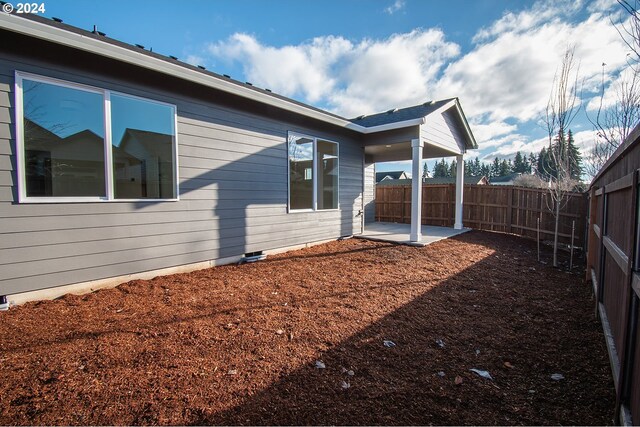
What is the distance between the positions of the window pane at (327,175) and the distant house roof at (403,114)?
62.6 inches

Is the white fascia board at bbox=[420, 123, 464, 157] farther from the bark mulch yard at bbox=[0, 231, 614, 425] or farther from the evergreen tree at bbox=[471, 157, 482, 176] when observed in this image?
the evergreen tree at bbox=[471, 157, 482, 176]

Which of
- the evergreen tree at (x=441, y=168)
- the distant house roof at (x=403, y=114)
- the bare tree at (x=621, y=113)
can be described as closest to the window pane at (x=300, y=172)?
the distant house roof at (x=403, y=114)

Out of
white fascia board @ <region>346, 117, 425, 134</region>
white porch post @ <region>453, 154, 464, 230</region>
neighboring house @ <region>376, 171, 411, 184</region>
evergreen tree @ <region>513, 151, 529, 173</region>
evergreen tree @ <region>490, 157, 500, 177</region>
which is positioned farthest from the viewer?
evergreen tree @ <region>490, 157, 500, 177</region>

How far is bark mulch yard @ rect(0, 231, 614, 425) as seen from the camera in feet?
5.88

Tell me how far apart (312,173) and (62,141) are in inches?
182

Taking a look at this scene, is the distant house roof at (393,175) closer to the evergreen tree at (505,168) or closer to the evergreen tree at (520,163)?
the evergreen tree at (505,168)

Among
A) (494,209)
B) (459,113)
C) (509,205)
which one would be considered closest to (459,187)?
(494,209)

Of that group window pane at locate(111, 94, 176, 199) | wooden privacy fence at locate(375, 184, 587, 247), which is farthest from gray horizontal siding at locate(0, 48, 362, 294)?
wooden privacy fence at locate(375, 184, 587, 247)

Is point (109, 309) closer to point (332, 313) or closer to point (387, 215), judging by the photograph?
point (332, 313)

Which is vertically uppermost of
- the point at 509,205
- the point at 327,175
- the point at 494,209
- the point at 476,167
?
the point at 476,167

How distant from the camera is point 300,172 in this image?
262 inches

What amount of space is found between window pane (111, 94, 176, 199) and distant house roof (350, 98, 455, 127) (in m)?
5.48

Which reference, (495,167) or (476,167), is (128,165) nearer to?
(495,167)

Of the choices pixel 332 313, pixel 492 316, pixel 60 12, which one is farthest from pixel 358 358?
pixel 60 12
